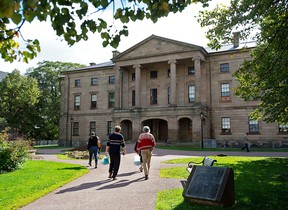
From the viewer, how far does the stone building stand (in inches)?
1455

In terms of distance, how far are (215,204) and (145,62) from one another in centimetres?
3560

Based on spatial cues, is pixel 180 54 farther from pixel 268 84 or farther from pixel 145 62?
pixel 268 84

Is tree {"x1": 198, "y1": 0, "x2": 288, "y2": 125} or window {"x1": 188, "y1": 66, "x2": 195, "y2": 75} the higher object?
window {"x1": 188, "y1": 66, "x2": 195, "y2": 75}

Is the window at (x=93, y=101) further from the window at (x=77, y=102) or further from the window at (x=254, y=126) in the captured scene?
the window at (x=254, y=126)

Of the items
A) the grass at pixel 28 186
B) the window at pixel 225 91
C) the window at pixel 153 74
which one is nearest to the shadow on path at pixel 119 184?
the grass at pixel 28 186

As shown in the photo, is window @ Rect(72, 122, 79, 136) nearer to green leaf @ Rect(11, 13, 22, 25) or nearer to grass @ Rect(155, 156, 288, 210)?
grass @ Rect(155, 156, 288, 210)

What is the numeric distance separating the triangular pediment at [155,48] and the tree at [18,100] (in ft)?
58.8

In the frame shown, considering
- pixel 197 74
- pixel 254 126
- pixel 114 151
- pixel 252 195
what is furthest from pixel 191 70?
pixel 252 195

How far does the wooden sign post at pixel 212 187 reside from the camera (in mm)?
6711

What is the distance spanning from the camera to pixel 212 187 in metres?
6.91

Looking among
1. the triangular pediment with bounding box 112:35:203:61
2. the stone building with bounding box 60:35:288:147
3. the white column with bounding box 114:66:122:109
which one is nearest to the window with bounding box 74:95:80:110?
the stone building with bounding box 60:35:288:147

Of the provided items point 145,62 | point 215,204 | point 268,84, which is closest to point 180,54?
point 145,62

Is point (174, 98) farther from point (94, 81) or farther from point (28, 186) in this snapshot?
point (28, 186)

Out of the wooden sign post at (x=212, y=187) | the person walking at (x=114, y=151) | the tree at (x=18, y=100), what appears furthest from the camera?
the tree at (x=18, y=100)
